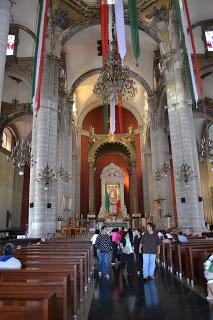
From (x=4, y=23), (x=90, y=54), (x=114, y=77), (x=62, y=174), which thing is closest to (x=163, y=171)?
(x=62, y=174)

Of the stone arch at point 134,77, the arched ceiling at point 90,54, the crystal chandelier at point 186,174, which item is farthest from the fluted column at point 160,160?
the crystal chandelier at point 186,174

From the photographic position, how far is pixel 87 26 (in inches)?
724

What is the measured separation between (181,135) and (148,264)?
9.23 metres

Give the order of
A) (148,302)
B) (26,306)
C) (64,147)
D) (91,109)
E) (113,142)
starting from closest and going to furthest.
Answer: (26,306) < (148,302) < (64,147) < (113,142) < (91,109)

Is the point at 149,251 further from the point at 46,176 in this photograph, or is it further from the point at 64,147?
the point at 64,147

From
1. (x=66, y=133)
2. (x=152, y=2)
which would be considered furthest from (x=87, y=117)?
(x=152, y=2)

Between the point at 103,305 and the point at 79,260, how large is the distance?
847mm

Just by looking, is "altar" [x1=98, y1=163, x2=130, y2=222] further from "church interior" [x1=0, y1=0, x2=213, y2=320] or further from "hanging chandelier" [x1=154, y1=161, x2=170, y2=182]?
"hanging chandelier" [x1=154, y1=161, x2=170, y2=182]

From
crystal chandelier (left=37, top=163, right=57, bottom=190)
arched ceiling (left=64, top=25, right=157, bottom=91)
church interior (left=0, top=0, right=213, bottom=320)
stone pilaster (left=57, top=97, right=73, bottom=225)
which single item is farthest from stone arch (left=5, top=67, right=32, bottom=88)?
crystal chandelier (left=37, top=163, right=57, bottom=190)

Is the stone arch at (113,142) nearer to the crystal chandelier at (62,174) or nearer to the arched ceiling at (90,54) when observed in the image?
the arched ceiling at (90,54)

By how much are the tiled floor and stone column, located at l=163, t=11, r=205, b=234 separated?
749 centimetres

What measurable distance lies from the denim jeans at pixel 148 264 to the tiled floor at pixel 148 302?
43 cm

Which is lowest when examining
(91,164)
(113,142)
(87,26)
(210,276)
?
(210,276)

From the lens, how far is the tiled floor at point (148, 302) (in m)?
3.65
